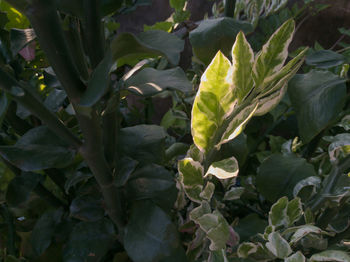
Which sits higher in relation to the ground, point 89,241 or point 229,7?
point 229,7

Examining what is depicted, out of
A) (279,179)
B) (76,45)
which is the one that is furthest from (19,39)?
(279,179)

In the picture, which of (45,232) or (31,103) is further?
(45,232)

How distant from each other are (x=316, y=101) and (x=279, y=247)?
12 centimetres

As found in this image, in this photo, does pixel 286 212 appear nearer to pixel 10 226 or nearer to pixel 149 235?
pixel 149 235

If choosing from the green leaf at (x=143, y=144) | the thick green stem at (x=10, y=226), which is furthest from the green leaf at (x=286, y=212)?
the thick green stem at (x=10, y=226)

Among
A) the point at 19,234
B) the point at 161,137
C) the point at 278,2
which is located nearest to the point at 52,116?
the point at 161,137

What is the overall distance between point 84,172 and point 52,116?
11 centimetres

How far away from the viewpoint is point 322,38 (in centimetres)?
66

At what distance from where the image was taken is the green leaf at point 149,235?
230mm

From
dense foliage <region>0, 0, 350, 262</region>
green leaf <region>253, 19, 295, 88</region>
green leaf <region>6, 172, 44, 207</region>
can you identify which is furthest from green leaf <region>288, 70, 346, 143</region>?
green leaf <region>6, 172, 44, 207</region>

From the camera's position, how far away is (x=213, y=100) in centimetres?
16

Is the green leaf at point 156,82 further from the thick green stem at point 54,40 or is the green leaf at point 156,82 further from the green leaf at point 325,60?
the green leaf at point 325,60

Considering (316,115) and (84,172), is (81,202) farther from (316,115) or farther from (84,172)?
(316,115)

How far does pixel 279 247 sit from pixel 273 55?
127 mm
